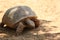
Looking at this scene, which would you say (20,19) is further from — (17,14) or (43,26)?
(43,26)

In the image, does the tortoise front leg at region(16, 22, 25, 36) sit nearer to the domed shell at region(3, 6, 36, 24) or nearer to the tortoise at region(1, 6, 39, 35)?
the tortoise at region(1, 6, 39, 35)

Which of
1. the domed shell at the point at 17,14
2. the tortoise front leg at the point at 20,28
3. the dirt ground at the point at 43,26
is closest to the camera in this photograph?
the dirt ground at the point at 43,26

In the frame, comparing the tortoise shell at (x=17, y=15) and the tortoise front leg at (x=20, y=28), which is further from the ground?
the tortoise shell at (x=17, y=15)

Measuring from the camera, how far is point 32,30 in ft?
17.9

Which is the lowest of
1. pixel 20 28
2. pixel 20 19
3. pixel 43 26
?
pixel 43 26

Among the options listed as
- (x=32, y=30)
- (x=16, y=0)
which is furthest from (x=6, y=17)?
(x=16, y=0)

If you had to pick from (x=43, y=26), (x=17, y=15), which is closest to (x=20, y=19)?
(x=17, y=15)

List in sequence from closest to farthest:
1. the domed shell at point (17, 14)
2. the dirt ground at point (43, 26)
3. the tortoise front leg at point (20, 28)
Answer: the dirt ground at point (43, 26), the tortoise front leg at point (20, 28), the domed shell at point (17, 14)

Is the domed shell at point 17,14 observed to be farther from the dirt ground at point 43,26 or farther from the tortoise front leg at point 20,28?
the dirt ground at point 43,26

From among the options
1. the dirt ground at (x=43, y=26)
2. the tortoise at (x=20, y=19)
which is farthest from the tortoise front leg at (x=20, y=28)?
the dirt ground at (x=43, y=26)

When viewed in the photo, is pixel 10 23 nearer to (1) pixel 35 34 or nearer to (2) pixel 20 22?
(2) pixel 20 22

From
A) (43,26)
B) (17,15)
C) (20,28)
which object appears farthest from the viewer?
(43,26)

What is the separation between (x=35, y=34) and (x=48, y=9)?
301 centimetres

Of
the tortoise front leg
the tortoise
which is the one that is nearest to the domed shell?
the tortoise
